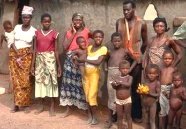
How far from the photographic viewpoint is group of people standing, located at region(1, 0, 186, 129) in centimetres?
569

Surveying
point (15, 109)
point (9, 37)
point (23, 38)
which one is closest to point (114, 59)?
point (23, 38)

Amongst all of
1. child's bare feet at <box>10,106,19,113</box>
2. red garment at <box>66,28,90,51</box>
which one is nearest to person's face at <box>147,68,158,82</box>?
red garment at <box>66,28,90,51</box>

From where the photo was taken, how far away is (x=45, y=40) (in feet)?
22.7

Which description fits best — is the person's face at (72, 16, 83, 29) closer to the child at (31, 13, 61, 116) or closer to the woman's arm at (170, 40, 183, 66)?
the child at (31, 13, 61, 116)

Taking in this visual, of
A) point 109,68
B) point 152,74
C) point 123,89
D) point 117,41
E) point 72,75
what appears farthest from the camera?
point 72,75

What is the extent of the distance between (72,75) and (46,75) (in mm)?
475

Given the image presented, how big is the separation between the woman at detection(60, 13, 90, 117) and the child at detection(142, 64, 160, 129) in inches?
54.6

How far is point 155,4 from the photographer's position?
21.8 ft

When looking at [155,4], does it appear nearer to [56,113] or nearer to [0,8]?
[56,113]

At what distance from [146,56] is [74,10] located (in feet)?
6.97

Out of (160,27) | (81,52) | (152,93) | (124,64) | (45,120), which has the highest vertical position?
(160,27)

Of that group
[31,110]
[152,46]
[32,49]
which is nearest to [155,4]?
[152,46]

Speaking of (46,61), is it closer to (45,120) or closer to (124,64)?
(45,120)

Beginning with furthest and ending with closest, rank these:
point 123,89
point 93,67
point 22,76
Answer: point 22,76 < point 93,67 < point 123,89
